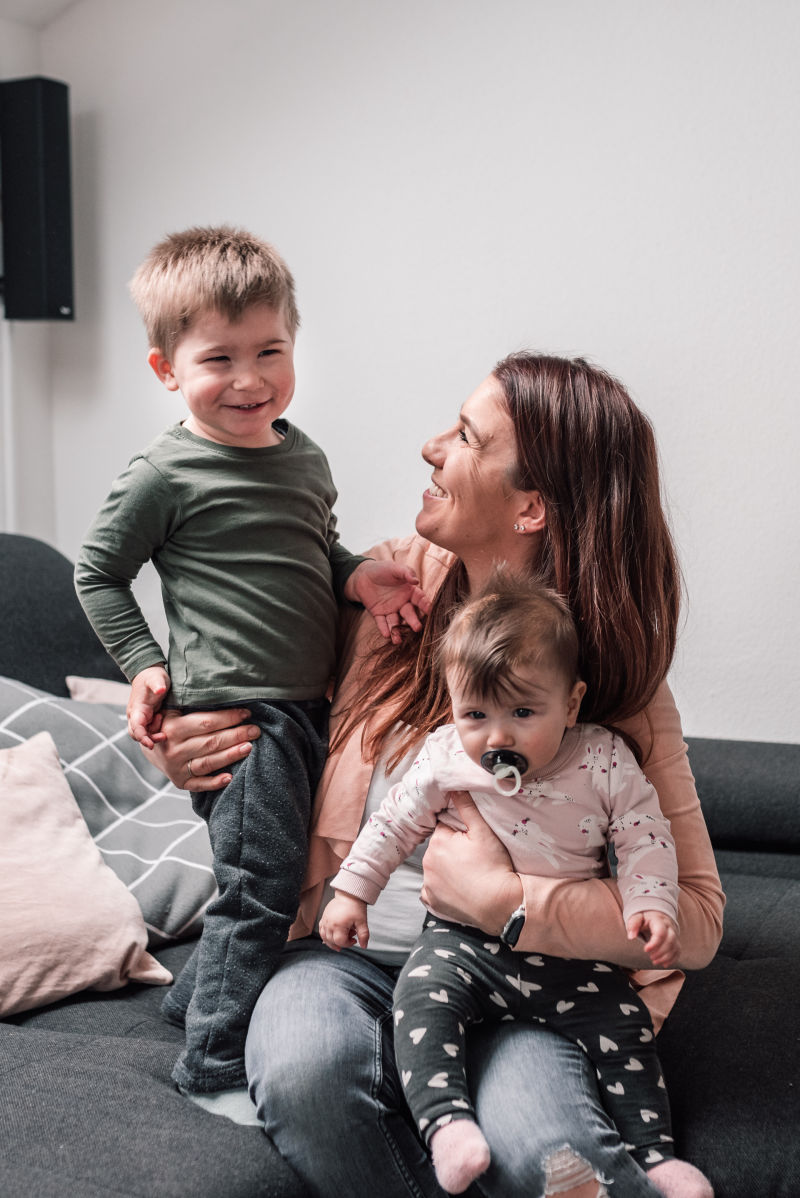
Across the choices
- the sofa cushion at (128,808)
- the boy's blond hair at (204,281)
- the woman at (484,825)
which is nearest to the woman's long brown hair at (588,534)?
the woman at (484,825)

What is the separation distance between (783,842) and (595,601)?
1.00 metres

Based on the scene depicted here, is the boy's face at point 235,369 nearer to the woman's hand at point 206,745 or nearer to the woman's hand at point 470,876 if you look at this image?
the woman's hand at point 206,745

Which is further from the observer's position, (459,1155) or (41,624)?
(41,624)

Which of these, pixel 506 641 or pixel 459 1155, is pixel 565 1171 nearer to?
pixel 459 1155

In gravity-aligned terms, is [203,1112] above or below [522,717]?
below

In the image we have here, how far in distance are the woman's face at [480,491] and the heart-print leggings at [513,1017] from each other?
505mm

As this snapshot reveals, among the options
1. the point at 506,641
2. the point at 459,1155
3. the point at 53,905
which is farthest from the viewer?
the point at 53,905

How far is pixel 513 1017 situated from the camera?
1344mm

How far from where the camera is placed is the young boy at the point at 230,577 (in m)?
1.43

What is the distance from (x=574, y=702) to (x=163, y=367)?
2.30 feet

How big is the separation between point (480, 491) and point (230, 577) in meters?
0.35

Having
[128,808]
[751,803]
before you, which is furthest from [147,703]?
[751,803]

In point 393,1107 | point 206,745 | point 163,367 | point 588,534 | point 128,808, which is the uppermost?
point 163,367

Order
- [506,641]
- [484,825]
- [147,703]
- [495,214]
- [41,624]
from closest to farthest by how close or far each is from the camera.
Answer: [506,641] → [484,825] → [147,703] → [41,624] → [495,214]
